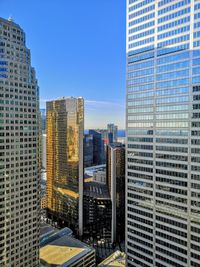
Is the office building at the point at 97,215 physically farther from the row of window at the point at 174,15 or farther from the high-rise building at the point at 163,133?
the row of window at the point at 174,15

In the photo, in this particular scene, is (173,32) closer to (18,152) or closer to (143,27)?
(143,27)

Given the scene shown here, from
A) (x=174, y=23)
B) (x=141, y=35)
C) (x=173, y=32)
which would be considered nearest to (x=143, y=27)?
(x=141, y=35)

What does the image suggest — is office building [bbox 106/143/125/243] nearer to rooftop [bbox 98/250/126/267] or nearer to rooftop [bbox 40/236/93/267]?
rooftop [bbox 40/236/93/267]

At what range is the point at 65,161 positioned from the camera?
159 metres

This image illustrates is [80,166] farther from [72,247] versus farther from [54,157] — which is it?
[72,247]

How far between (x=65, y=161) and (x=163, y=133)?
97735mm

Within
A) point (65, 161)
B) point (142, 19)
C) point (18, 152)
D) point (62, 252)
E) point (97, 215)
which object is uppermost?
point (142, 19)

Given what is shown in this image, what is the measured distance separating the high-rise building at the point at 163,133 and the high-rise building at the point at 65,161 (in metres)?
73.2

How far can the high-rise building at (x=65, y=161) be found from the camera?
149750mm

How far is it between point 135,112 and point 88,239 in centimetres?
9816

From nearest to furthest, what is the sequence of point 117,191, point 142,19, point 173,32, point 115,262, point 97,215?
point 173,32
point 142,19
point 115,262
point 117,191
point 97,215

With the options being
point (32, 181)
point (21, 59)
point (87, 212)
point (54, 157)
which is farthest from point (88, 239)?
point (21, 59)

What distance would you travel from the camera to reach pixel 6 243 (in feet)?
222

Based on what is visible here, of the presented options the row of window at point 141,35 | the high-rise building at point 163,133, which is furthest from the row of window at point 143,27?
the row of window at point 141,35
